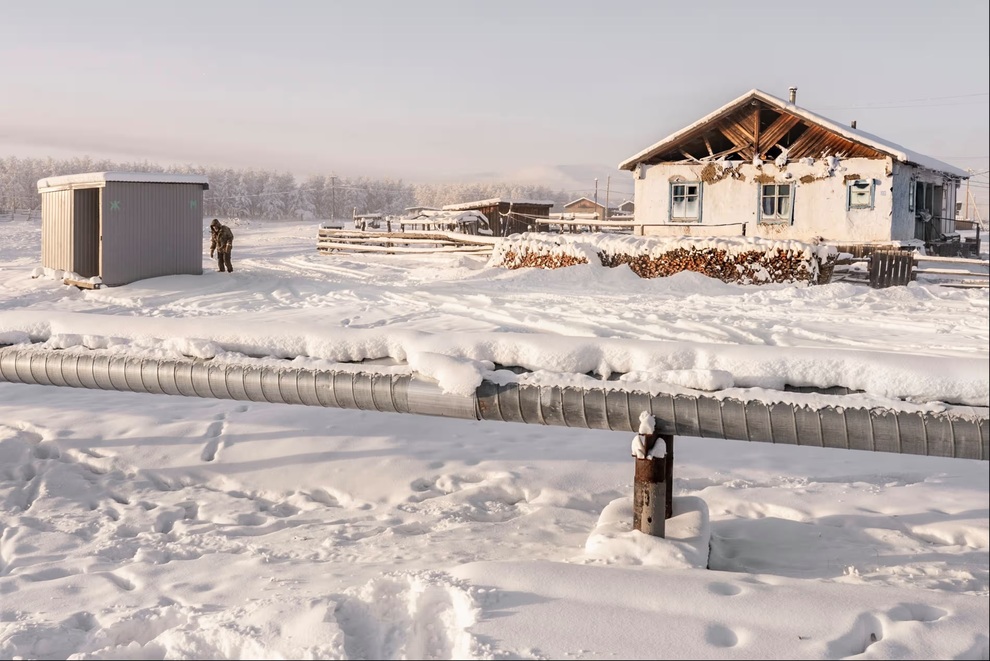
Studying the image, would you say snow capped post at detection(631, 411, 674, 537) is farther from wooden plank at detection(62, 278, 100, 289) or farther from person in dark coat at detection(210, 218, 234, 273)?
person in dark coat at detection(210, 218, 234, 273)

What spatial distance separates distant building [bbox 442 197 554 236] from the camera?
3903 cm

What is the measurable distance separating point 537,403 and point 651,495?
1.11 meters

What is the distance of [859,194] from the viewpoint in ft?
79.4

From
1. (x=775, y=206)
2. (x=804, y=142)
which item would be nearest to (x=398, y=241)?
(x=775, y=206)

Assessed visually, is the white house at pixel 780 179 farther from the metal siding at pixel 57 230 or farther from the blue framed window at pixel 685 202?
the metal siding at pixel 57 230

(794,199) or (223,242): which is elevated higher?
(794,199)

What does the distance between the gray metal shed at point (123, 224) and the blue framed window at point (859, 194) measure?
17753mm

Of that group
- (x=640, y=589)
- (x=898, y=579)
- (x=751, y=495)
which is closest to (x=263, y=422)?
(x=751, y=495)

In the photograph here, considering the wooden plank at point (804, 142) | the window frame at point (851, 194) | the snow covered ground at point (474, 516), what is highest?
the wooden plank at point (804, 142)

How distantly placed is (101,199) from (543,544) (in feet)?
52.6

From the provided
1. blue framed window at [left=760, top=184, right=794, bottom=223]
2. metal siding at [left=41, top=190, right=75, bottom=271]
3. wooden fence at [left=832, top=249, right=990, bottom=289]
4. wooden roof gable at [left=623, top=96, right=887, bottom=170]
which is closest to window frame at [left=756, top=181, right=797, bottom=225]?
blue framed window at [left=760, top=184, right=794, bottom=223]

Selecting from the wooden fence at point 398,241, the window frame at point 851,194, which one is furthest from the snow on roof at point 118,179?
the window frame at point 851,194

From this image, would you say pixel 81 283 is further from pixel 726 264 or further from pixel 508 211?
pixel 508 211

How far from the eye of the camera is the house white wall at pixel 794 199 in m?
23.9
